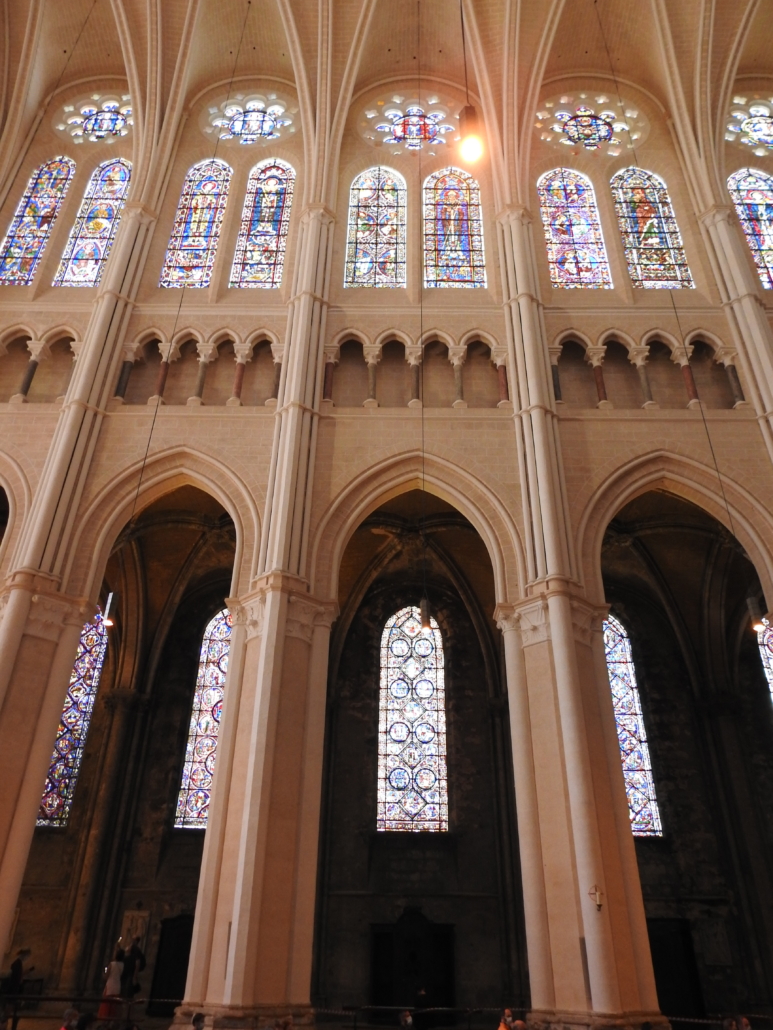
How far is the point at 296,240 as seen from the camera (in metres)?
17.6

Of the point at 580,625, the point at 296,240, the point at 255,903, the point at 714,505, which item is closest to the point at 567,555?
the point at 580,625

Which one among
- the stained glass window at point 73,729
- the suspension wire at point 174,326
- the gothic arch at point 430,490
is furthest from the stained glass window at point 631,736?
the stained glass window at point 73,729

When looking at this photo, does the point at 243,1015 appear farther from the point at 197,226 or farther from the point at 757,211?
the point at 757,211

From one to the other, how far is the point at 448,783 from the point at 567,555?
283 inches

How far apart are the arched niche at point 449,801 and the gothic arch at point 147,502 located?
281 centimetres

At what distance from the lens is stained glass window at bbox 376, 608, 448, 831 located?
17469mm

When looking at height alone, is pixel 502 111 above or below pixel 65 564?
above

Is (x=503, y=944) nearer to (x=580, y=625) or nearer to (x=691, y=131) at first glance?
(x=580, y=625)

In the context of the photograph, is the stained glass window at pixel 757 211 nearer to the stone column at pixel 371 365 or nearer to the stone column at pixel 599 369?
the stone column at pixel 599 369

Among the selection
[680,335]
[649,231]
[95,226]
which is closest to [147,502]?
[95,226]

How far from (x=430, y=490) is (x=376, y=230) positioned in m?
7.20

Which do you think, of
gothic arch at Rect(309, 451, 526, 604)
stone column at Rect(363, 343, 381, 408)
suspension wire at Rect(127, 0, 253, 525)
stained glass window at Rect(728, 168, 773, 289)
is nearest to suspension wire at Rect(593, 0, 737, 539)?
stained glass window at Rect(728, 168, 773, 289)

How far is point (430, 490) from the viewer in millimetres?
14422

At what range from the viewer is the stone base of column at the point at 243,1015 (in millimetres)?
9625
